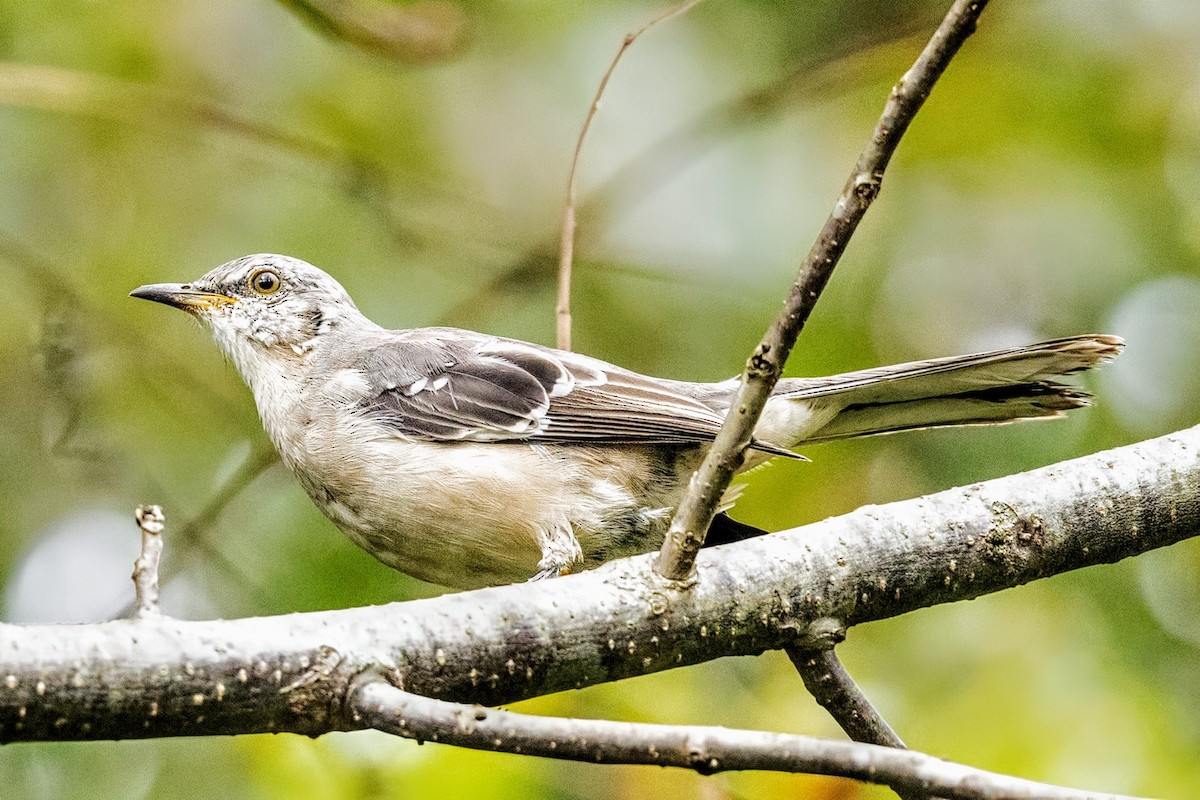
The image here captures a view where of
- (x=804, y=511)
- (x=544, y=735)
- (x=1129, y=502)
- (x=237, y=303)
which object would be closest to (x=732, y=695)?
(x=804, y=511)

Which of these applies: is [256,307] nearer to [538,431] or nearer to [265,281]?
[265,281]

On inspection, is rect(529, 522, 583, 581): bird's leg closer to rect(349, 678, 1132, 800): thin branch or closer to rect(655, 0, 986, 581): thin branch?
rect(655, 0, 986, 581): thin branch

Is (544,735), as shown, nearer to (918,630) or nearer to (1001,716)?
(1001,716)

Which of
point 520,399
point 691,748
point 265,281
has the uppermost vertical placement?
point 265,281

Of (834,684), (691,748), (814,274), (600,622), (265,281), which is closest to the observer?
(691,748)

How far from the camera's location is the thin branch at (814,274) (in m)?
2.35

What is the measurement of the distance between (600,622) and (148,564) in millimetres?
1086

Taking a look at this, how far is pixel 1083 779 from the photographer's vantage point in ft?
13.3

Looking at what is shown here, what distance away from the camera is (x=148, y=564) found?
2.62 meters

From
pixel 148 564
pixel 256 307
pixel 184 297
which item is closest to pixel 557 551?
pixel 148 564

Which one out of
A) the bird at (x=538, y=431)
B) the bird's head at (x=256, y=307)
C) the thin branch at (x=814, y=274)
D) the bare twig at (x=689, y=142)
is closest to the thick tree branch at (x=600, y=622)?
the thin branch at (x=814, y=274)

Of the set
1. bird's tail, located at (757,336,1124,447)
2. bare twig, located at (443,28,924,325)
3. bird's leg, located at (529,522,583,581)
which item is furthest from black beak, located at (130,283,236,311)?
bird's tail, located at (757,336,1124,447)

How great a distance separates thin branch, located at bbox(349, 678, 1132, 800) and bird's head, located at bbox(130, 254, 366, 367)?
3246 millimetres

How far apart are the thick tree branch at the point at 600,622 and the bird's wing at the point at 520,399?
1.15 meters
